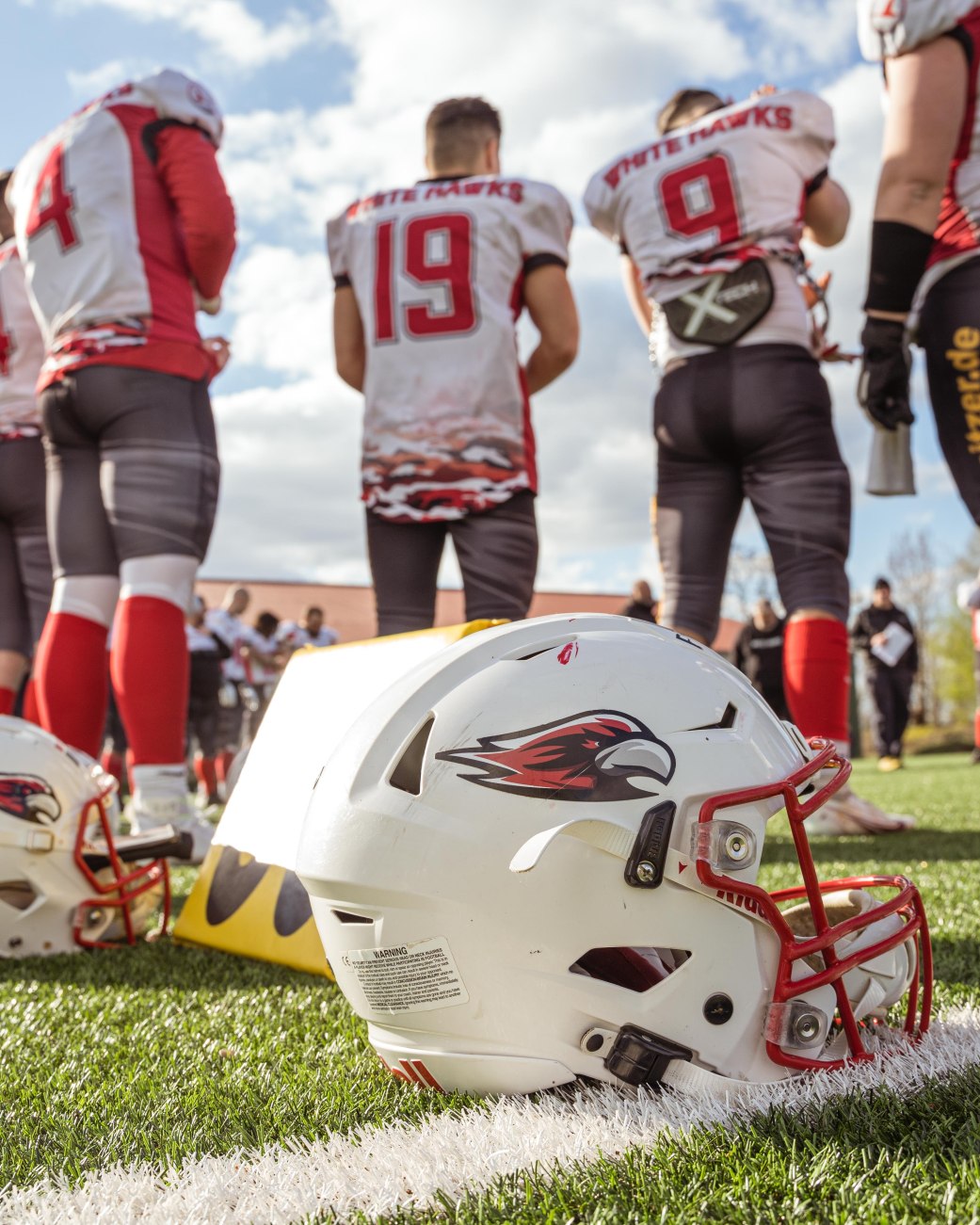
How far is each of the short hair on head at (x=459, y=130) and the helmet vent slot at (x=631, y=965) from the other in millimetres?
2743

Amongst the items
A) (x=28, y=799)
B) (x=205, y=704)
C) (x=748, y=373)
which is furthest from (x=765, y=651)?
(x=28, y=799)

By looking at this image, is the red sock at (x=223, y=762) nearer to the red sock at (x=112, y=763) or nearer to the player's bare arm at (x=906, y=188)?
the red sock at (x=112, y=763)

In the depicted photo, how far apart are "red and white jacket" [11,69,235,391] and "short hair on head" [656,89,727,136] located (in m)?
1.47

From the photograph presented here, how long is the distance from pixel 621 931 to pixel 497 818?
0.64 feet

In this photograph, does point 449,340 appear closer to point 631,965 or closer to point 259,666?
point 631,965

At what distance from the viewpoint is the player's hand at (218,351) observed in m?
3.45

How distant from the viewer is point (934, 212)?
262 cm

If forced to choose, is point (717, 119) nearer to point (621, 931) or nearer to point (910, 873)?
point (910, 873)

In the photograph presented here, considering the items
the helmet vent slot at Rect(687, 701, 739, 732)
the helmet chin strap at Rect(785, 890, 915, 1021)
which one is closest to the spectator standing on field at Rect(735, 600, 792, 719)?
the helmet chin strap at Rect(785, 890, 915, 1021)

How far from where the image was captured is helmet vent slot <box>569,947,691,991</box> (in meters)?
1.27

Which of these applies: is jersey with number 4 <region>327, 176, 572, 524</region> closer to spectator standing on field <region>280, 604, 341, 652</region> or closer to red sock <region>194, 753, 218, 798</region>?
red sock <region>194, 753, 218, 798</region>

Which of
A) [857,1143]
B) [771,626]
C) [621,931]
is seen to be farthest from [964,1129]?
[771,626]

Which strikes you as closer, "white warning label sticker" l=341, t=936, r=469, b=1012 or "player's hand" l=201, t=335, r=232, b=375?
"white warning label sticker" l=341, t=936, r=469, b=1012

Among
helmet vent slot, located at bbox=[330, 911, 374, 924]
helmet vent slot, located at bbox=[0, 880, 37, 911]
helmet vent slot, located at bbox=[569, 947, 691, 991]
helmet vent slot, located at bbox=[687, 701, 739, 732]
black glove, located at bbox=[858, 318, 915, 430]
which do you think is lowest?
helmet vent slot, located at bbox=[0, 880, 37, 911]
